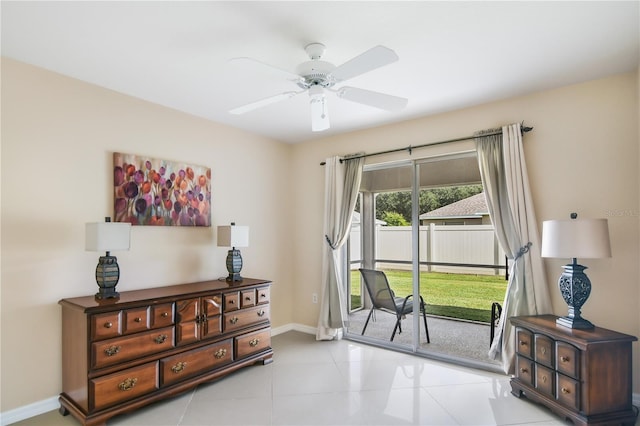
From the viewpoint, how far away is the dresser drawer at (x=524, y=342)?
108 inches

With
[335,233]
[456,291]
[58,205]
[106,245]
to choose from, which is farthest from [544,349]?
[58,205]

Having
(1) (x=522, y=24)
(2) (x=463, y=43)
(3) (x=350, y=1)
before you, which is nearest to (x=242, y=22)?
(3) (x=350, y=1)

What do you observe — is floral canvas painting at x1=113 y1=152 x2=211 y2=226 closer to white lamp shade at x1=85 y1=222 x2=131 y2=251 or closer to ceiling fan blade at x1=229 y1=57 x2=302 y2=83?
white lamp shade at x1=85 y1=222 x2=131 y2=251

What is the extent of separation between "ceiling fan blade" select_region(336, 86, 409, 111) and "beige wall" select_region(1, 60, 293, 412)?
203 cm

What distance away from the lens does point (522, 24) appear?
2.12 metres

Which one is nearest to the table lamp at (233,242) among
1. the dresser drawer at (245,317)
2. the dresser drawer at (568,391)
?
the dresser drawer at (245,317)

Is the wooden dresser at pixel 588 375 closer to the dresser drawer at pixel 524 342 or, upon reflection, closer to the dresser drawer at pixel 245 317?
the dresser drawer at pixel 524 342

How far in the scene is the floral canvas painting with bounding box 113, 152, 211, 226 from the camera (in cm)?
310

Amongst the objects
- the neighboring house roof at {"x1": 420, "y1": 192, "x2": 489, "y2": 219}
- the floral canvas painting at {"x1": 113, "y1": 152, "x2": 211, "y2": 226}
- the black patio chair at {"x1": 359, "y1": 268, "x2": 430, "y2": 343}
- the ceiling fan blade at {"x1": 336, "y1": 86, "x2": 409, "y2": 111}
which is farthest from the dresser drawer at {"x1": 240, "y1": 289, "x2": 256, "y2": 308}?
the ceiling fan blade at {"x1": 336, "y1": 86, "x2": 409, "y2": 111}

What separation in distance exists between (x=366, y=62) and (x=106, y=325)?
2.46 meters

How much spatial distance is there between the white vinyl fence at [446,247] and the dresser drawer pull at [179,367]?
236cm

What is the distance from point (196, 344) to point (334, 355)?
1499 mm

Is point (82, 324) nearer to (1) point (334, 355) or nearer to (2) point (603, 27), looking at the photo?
(1) point (334, 355)

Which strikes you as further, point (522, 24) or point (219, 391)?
point (219, 391)
